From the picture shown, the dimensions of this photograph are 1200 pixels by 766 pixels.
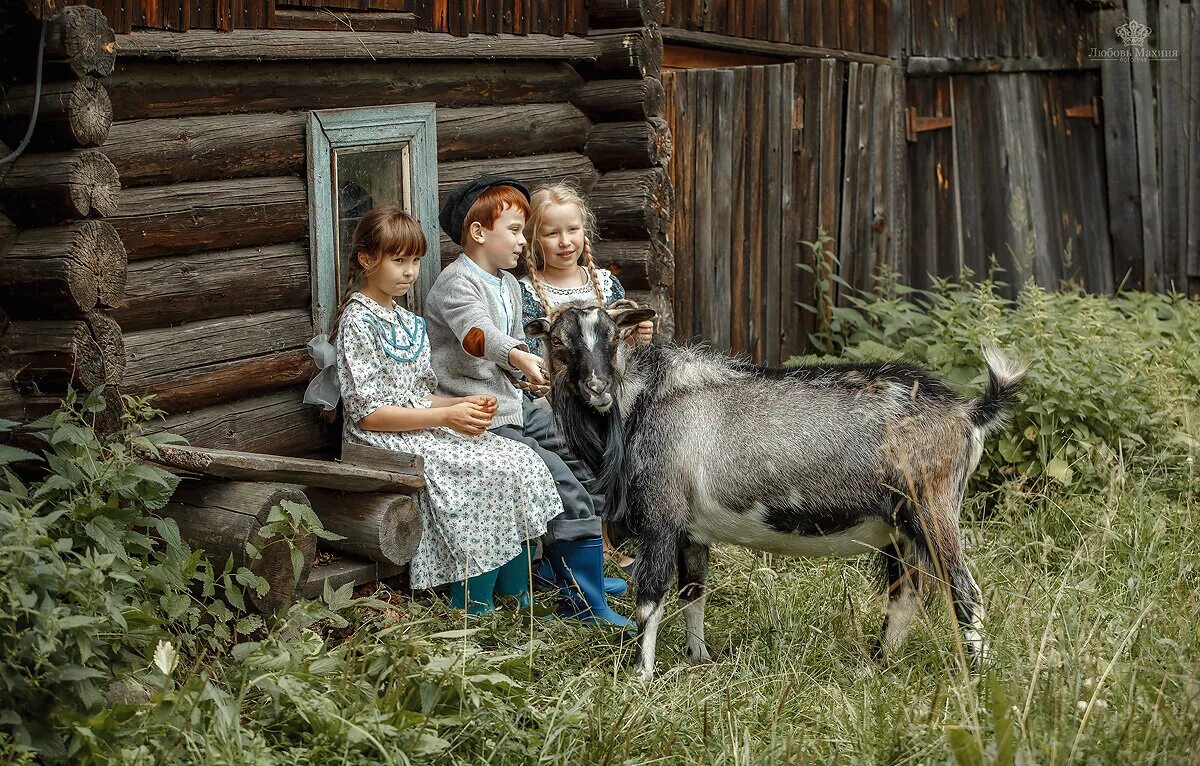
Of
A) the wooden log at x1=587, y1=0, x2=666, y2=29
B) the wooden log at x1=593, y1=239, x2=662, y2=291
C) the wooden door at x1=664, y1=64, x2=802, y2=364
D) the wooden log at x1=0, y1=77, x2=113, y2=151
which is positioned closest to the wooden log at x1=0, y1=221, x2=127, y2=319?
the wooden log at x1=0, y1=77, x2=113, y2=151

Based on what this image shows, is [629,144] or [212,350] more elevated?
[629,144]

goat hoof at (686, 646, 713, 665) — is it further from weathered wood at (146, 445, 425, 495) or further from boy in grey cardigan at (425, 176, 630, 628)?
weathered wood at (146, 445, 425, 495)

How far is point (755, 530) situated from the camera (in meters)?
5.03

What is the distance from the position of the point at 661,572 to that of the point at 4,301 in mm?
2453

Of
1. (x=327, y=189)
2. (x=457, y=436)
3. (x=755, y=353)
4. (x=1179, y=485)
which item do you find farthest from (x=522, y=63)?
(x=1179, y=485)

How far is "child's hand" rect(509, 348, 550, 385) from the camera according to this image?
16.8ft

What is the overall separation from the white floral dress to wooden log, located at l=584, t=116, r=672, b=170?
204cm

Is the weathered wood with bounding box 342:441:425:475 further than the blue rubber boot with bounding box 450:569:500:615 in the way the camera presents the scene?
No

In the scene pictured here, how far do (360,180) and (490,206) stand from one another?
0.59 meters

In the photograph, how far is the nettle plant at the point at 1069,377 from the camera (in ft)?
22.9

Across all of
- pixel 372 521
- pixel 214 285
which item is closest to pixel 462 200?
pixel 214 285

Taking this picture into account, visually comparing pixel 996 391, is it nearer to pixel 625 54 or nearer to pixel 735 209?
pixel 625 54

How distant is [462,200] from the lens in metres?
5.83

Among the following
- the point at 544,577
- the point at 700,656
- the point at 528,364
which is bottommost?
the point at 700,656
